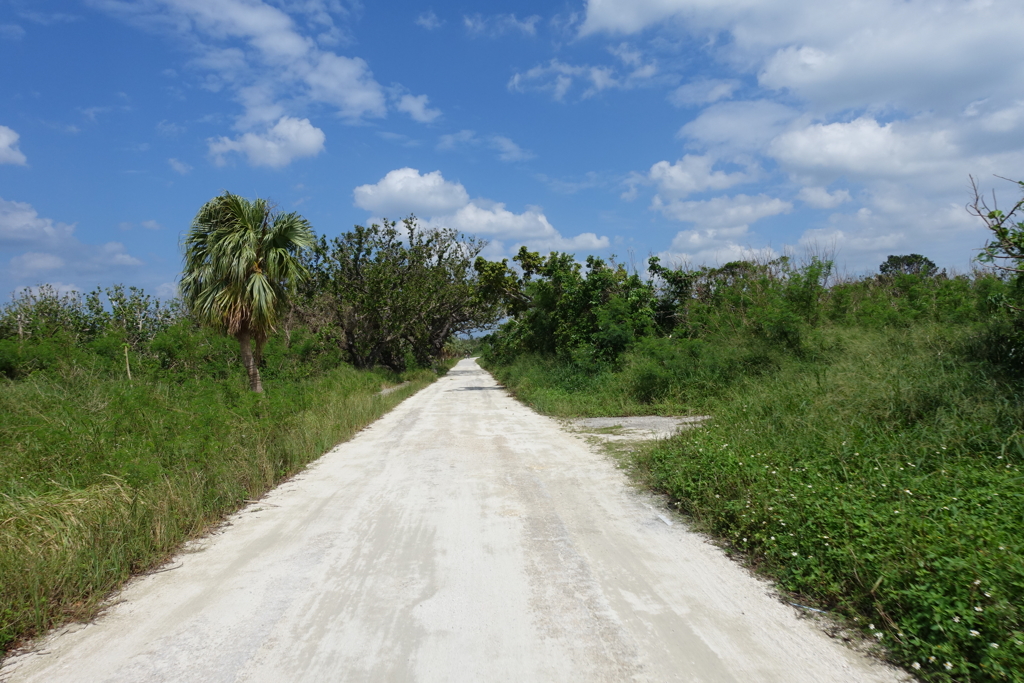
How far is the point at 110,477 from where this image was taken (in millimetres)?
5746

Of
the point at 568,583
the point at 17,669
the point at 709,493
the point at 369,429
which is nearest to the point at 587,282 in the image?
the point at 369,429

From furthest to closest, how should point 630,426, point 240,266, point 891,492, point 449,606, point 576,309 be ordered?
1. point 576,309
2. point 240,266
3. point 630,426
4. point 891,492
5. point 449,606

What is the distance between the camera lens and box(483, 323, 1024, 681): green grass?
3334 mm

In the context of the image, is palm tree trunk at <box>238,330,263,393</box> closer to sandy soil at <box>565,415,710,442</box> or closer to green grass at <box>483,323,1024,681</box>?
sandy soil at <box>565,415,710,442</box>

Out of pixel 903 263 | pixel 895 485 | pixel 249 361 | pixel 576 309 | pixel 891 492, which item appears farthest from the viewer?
pixel 903 263

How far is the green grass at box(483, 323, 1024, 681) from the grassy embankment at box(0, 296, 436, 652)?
202 inches

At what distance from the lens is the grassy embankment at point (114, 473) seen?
13.9 feet

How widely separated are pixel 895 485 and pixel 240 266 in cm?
1346

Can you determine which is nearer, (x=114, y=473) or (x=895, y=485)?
(x=895, y=485)

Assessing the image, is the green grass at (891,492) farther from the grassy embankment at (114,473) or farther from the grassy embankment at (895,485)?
the grassy embankment at (114,473)

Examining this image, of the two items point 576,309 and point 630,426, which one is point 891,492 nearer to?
point 630,426

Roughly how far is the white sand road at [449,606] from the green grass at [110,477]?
309 mm

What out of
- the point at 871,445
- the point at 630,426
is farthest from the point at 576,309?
the point at 871,445

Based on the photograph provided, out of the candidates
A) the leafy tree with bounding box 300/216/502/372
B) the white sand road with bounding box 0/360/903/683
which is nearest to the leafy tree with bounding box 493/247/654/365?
the leafy tree with bounding box 300/216/502/372
